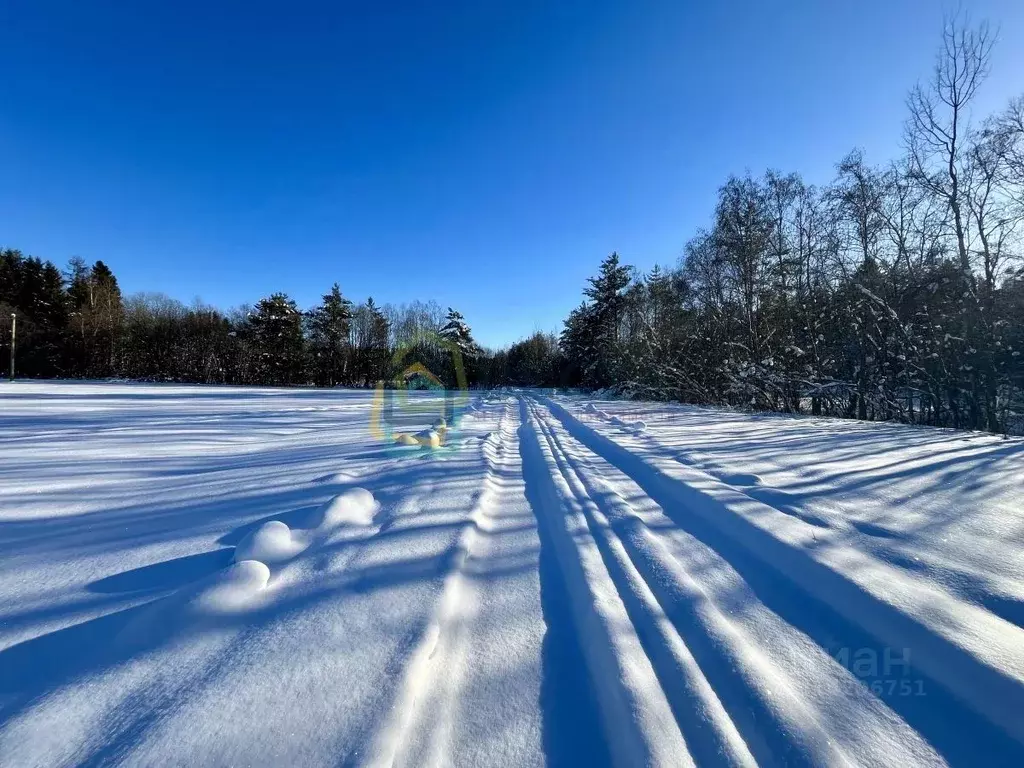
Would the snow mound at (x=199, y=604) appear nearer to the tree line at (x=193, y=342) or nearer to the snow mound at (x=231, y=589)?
the snow mound at (x=231, y=589)

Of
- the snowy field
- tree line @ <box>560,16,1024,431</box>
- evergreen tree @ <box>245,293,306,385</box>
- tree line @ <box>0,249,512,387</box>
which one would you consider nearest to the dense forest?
tree line @ <box>560,16,1024,431</box>

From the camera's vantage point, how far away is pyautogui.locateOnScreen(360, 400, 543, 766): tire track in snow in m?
1.24

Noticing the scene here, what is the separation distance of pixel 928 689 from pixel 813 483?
2849 mm

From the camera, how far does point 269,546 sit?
2.49 m

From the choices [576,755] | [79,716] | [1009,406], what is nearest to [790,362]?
[1009,406]

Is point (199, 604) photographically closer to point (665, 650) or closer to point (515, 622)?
point (515, 622)

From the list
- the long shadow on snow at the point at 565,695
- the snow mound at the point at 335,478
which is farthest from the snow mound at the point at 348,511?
the long shadow on snow at the point at 565,695

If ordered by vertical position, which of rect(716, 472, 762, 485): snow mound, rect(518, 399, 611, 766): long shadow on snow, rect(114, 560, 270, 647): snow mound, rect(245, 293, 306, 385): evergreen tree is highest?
rect(245, 293, 306, 385): evergreen tree

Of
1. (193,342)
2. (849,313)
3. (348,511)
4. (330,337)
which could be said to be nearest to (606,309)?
(849,313)

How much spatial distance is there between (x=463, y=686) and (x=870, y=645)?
1.83m

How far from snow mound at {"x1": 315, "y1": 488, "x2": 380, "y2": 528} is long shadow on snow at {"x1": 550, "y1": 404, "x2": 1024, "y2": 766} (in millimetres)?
2389

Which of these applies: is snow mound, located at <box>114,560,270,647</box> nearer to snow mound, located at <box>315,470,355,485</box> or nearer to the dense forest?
snow mound, located at <box>315,470,355,485</box>

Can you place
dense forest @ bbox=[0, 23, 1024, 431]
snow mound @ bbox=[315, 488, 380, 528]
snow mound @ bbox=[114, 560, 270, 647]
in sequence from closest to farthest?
snow mound @ bbox=[114, 560, 270, 647] < snow mound @ bbox=[315, 488, 380, 528] < dense forest @ bbox=[0, 23, 1024, 431]

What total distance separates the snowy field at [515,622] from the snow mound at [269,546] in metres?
0.02
